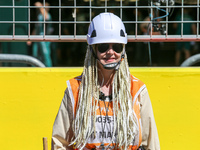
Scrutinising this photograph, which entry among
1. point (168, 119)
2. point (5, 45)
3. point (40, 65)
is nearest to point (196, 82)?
point (168, 119)

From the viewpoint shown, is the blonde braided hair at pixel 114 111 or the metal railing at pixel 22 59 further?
the metal railing at pixel 22 59

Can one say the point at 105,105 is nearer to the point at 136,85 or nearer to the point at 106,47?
the point at 136,85

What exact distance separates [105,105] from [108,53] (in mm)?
335

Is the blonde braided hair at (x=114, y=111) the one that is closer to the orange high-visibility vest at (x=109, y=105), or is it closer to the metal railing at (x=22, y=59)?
the orange high-visibility vest at (x=109, y=105)

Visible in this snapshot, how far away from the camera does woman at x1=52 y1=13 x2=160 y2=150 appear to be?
2592 millimetres

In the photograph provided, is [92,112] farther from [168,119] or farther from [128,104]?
[168,119]

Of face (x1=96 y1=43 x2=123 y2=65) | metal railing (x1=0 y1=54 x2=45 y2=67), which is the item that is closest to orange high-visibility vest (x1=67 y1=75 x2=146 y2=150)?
face (x1=96 y1=43 x2=123 y2=65)

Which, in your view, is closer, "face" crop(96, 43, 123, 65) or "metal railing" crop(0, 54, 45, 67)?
"face" crop(96, 43, 123, 65)

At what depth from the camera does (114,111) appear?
261 cm

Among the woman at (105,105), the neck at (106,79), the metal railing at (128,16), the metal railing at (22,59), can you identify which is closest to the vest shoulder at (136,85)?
the woman at (105,105)

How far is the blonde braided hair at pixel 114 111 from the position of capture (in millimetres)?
2586

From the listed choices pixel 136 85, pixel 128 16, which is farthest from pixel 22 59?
pixel 136 85

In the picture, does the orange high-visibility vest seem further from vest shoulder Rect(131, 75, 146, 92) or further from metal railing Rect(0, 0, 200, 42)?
metal railing Rect(0, 0, 200, 42)

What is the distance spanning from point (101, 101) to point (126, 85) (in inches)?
7.7
